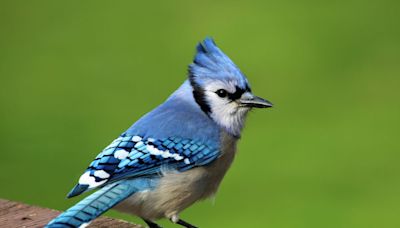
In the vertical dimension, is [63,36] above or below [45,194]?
above

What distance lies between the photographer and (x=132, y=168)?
3.02m

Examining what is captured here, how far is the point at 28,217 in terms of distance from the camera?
313cm

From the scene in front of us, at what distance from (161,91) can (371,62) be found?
1.24m

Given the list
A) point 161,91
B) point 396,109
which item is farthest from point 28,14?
point 396,109

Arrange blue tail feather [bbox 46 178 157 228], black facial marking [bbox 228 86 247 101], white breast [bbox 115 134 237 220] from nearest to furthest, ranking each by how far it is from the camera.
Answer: blue tail feather [bbox 46 178 157 228] → white breast [bbox 115 134 237 220] → black facial marking [bbox 228 86 247 101]

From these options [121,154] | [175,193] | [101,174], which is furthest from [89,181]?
[175,193]

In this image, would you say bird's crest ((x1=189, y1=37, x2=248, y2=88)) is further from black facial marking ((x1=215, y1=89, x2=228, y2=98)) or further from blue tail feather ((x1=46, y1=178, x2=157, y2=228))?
blue tail feather ((x1=46, y1=178, x2=157, y2=228))

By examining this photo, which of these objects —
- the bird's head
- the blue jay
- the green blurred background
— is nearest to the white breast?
the blue jay

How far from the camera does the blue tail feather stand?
107 inches

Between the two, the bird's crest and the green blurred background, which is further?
the green blurred background

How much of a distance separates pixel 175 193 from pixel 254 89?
2940 mm

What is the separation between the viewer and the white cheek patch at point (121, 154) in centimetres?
300

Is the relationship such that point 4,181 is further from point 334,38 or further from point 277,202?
point 334,38

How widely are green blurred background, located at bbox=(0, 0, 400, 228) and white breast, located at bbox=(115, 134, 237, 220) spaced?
1.28 meters
